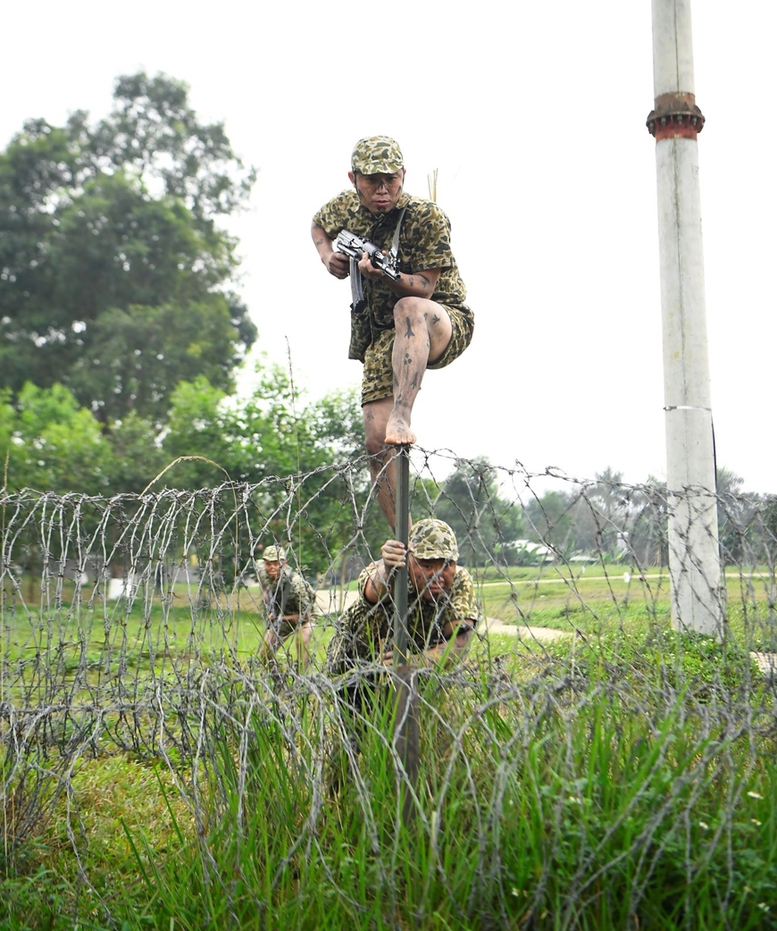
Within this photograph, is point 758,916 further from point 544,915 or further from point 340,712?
point 340,712

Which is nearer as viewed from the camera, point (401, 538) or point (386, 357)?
point (401, 538)

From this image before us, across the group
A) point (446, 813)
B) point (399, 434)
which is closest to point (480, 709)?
point (446, 813)

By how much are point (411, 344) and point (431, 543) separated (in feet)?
2.67

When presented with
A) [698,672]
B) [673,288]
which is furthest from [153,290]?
[698,672]

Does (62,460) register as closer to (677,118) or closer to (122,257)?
(122,257)

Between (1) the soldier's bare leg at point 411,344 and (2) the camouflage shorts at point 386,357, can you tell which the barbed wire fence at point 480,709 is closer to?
(1) the soldier's bare leg at point 411,344

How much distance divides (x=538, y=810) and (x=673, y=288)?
4.43 m

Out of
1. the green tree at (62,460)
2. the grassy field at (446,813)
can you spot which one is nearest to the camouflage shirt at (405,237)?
the grassy field at (446,813)

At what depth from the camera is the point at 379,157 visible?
14.0 feet

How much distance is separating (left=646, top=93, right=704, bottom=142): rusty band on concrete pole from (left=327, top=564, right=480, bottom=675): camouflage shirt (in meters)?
3.34

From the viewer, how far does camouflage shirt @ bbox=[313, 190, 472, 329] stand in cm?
455

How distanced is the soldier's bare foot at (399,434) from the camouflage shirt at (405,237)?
2.44 feet

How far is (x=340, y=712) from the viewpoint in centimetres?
331

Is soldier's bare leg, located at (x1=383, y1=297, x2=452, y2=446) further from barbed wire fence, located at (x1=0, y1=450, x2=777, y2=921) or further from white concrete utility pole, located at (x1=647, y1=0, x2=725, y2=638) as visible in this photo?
white concrete utility pole, located at (x1=647, y1=0, x2=725, y2=638)
